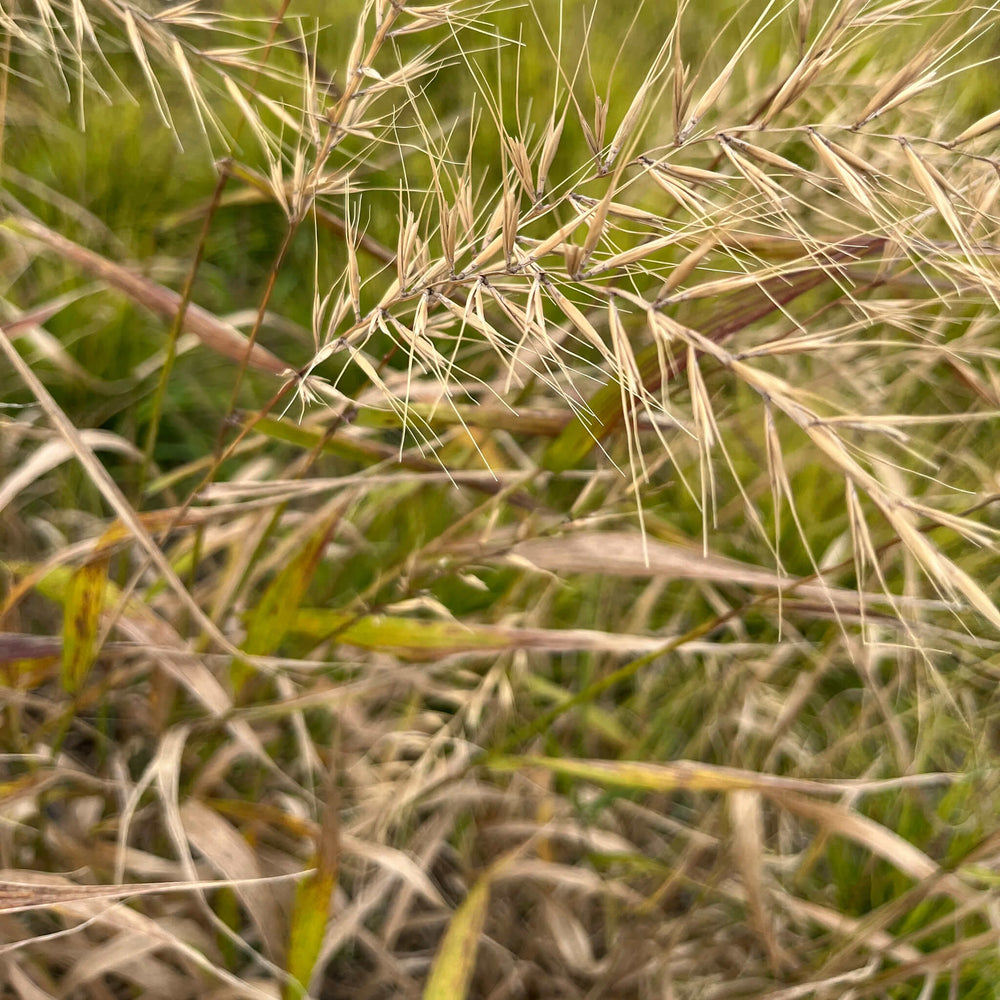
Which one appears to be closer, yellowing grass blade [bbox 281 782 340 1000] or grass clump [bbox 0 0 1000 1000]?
grass clump [bbox 0 0 1000 1000]

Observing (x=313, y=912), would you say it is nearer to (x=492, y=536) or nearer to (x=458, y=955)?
(x=458, y=955)

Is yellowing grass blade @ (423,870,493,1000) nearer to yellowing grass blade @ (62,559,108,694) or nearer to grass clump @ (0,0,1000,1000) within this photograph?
grass clump @ (0,0,1000,1000)

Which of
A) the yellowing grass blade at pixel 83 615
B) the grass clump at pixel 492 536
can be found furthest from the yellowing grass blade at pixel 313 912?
the yellowing grass blade at pixel 83 615

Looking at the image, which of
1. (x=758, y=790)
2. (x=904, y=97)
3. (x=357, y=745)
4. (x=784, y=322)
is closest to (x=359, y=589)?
(x=357, y=745)

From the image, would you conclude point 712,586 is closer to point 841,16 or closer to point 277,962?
point 277,962

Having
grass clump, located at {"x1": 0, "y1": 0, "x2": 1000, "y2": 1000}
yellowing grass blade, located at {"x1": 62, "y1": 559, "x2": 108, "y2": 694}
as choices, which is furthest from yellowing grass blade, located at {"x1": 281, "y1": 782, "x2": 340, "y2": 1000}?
yellowing grass blade, located at {"x1": 62, "y1": 559, "x2": 108, "y2": 694}

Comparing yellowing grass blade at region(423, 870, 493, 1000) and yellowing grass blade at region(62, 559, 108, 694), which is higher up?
yellowing grass blade at region(62, 559, 108, 694)

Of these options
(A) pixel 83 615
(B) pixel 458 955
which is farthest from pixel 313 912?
(A) pixel 83 615

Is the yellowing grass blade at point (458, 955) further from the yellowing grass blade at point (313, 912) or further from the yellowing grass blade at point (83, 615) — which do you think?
the yellowing grass blade at point (83, 615)
